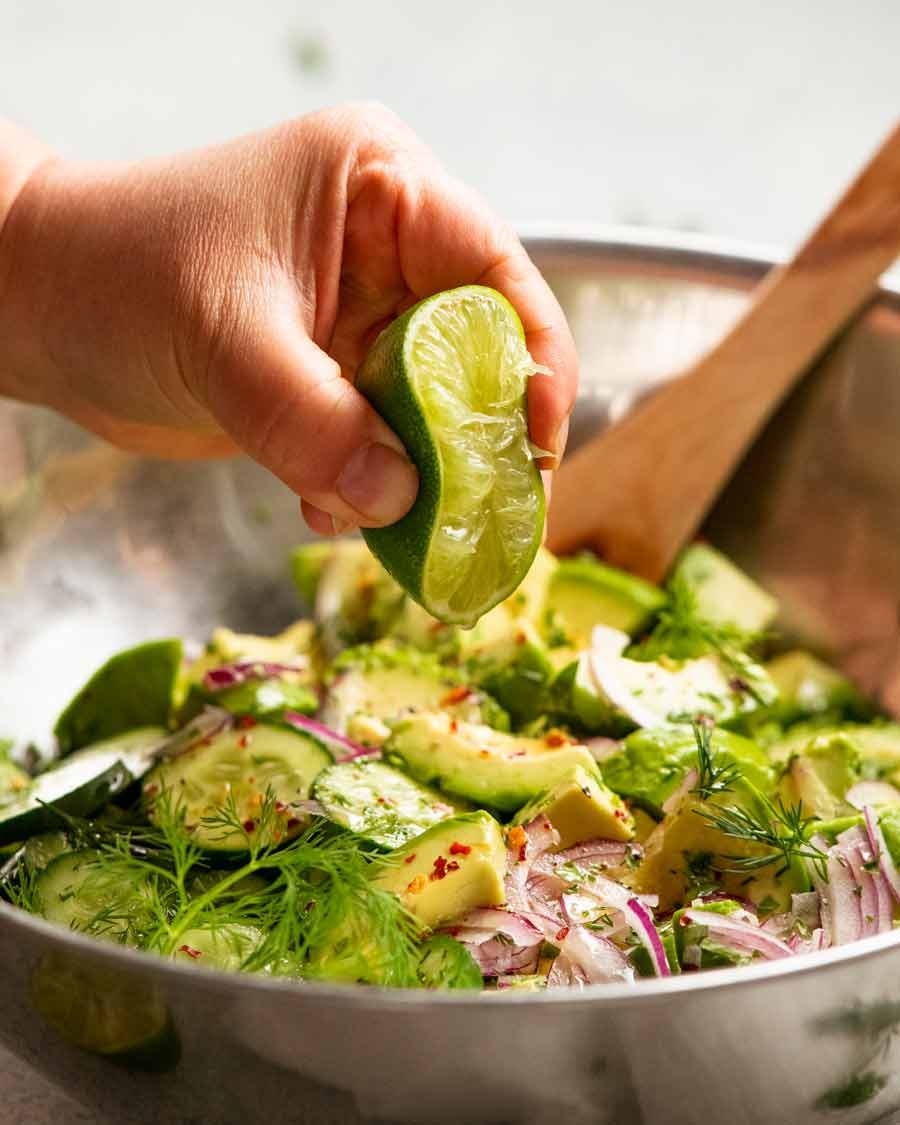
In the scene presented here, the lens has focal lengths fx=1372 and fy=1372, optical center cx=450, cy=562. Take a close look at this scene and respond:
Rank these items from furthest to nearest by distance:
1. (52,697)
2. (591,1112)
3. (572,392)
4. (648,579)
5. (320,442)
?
(648,579) < (52,697) < (572,392) < (320,442) < (591,1112)

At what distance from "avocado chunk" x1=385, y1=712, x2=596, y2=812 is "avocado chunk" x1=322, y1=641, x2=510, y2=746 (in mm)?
113

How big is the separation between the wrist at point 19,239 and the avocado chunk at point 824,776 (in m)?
0.92

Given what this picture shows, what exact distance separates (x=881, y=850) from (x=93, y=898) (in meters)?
0.70

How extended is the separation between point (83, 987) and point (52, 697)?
84 cm

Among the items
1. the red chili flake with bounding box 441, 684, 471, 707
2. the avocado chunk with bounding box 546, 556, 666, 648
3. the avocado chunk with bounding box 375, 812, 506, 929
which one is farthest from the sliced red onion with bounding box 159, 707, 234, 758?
the avocado chunk with bounding box 546, 556, 666, 648

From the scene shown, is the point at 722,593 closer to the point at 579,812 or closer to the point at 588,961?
the point at 579,812

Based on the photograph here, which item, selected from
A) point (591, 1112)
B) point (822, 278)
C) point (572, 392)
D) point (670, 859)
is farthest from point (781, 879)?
point (822, 278)

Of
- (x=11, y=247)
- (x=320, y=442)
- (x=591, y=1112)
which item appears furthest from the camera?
(x=11, y=247)

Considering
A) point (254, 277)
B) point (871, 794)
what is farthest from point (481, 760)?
point (254, 277)

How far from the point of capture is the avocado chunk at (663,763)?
136 cm

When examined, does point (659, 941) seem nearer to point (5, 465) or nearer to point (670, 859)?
point (670, 859)

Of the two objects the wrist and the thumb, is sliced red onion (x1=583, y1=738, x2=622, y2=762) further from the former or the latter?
the wrist

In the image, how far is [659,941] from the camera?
113cm

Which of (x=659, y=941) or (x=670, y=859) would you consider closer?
(x=659, y=941)
